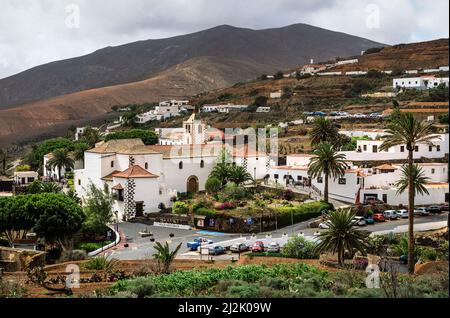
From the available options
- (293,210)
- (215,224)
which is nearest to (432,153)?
(293,210)

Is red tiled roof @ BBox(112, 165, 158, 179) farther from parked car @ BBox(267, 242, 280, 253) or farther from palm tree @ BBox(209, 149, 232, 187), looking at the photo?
parked car @ BBox(267, 242, 280, 253)

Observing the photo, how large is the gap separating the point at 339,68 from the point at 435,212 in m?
73.8

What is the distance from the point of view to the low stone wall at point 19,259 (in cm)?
2384

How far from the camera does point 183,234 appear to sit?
3297 cm

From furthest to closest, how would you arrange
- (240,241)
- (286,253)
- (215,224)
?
(215,224) → (240,241) → (286,253)

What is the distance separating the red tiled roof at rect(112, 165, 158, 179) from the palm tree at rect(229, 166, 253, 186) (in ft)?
16.3

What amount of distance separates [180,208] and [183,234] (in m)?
4.25

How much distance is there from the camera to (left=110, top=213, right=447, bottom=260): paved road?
94.1 ft

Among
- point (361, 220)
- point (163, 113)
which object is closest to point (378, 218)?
point (361, 220)

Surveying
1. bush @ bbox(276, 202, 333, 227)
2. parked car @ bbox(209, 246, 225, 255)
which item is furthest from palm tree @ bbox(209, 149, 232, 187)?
parked car @ bbox(209, 246, 225, 255)

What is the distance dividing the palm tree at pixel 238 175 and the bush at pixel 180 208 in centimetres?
426

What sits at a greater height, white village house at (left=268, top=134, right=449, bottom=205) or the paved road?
white village house at (left=268, top=134, right=449, bottom=205)
